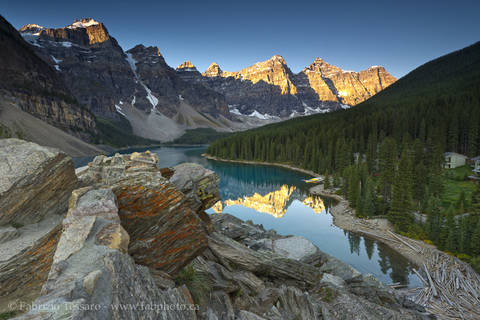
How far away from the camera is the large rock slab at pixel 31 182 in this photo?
22.2ft

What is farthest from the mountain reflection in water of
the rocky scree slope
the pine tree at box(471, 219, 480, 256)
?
the rocky scree slope

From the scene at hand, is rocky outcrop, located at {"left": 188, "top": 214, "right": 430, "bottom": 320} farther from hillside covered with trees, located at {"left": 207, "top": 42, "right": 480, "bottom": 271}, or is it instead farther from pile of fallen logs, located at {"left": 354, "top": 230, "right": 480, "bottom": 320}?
hillside covered with trees, located at {"left": 207, "top": 42, "right": 480, "bottom": 271}

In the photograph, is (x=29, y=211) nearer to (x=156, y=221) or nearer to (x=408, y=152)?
(x=156, y=221)

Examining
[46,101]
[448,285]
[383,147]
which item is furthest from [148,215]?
[46,101]

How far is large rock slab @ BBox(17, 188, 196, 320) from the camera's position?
3.22 m

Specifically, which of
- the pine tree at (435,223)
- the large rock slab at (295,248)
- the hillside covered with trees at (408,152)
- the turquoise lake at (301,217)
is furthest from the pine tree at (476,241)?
the large rock slab at (295,248)

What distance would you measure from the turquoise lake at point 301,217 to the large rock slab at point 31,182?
2671cm

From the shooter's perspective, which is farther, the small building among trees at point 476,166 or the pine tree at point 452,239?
the small building among trees at point 476,166

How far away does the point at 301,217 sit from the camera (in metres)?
41.1

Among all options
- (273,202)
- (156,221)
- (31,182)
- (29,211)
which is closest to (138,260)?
(156,221)

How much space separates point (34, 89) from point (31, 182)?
195097 mm

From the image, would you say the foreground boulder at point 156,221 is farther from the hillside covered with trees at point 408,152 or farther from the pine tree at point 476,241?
the pine tree at point 476,241

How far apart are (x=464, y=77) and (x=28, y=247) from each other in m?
179

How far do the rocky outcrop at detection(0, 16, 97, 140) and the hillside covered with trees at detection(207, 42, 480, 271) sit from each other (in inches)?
4306
